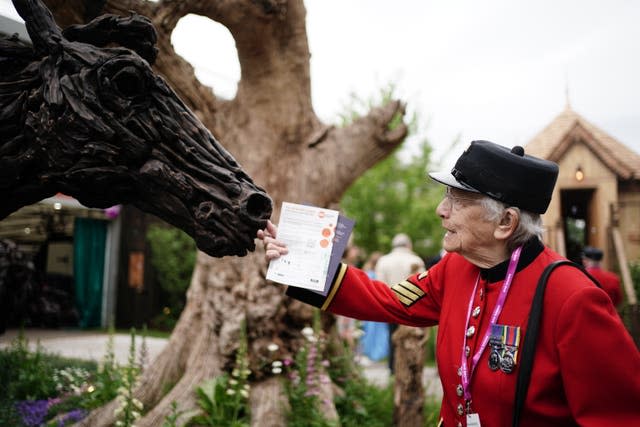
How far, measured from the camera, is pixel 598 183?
10.1 m

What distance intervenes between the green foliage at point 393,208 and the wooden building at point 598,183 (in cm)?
554

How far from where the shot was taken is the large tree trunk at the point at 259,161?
14.0 feet

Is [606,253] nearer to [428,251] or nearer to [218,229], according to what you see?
[428,251]

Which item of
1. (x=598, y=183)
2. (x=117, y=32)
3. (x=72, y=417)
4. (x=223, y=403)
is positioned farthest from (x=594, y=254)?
(x=117, y=32)

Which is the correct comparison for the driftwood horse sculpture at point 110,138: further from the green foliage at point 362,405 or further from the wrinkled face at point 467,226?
the green foliage at point 362,405

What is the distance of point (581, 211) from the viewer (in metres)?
11.4

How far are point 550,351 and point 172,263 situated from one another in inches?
514

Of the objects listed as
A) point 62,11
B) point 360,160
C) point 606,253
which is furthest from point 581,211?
point 62,11

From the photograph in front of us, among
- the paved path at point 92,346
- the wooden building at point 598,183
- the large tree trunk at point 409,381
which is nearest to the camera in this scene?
the large tree trunk at point 409,381

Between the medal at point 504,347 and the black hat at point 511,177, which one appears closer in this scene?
the medal at point 504,347

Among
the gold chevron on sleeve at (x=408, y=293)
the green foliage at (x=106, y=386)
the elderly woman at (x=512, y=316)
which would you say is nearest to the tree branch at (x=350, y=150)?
the green foliage at (x=106, y=386)

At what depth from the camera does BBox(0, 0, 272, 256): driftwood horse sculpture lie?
1753 mm

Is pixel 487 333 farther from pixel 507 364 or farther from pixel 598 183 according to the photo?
pixel 598 183

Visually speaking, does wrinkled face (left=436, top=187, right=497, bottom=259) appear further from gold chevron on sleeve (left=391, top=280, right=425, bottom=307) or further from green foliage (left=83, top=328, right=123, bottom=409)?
green foliage (left=83, top=328, right=123, bottom=409)
